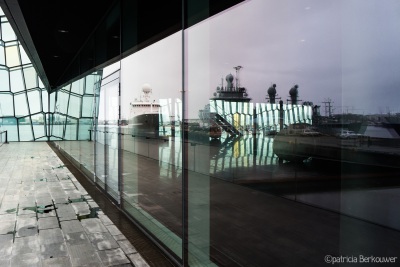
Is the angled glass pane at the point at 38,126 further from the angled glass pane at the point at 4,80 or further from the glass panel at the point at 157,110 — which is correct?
the glass panel at the point at 157,110

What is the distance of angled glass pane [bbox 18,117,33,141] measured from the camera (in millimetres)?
15219

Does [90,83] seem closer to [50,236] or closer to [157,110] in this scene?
[157,110]

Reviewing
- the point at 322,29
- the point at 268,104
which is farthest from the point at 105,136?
the point at 322,29

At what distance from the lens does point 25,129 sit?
15352 millimetres

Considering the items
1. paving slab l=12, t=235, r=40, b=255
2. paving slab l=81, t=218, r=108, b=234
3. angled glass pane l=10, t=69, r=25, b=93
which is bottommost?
paving slab l=81, t=218, r=108, b=234

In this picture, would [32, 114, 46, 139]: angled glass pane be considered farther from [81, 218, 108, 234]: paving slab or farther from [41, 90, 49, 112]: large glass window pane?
[81, 218, 108, 234]: paving slab

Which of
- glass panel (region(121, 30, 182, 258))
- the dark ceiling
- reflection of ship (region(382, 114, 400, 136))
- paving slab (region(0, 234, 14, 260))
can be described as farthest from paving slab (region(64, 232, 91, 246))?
reflection of ship (region(382, 114, 400, 136))

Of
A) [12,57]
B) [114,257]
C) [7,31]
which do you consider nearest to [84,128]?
[114,257]

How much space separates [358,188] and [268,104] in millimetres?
5575

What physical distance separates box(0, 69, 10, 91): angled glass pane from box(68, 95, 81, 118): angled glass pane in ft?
28.0

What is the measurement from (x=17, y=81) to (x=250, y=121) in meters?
14.3

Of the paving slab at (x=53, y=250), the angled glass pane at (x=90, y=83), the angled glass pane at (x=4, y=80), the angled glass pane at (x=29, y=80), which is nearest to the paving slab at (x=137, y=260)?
the paving slab at (x=53, y=250)

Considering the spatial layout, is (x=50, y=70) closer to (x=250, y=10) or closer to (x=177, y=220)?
(x=250, y=10)

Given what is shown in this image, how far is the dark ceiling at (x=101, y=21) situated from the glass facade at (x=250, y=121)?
71 millimetres
